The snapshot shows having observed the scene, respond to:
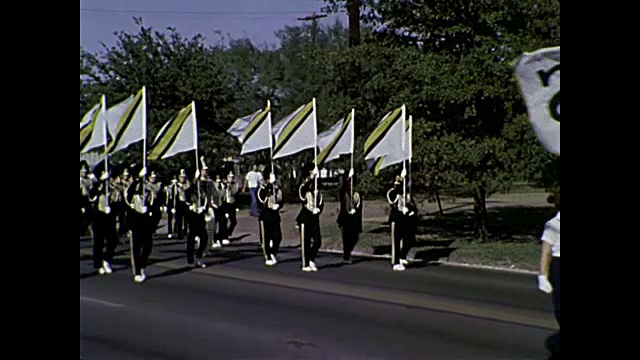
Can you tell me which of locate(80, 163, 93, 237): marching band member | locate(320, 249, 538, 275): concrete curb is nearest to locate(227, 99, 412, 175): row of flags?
locate(320, 249, 538, 275): concrete curb

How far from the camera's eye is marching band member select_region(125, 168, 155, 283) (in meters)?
9.12

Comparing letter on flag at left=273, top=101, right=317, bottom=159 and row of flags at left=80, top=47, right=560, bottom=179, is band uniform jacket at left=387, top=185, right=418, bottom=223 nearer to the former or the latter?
row of flags at left=80, top=47, right=560, bottom=179

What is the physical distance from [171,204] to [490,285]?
13.6 feet

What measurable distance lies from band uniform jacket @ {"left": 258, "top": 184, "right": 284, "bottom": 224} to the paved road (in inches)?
32.7

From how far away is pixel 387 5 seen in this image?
1239 cm

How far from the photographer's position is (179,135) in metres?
9.17

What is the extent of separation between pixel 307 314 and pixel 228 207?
18.1 ft

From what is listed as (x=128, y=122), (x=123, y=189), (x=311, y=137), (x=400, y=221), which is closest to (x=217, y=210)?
(x=311, y=137)

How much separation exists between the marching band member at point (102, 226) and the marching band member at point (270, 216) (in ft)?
7.75

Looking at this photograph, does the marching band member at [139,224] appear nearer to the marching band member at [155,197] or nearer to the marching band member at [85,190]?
the marching band member at [155,197]
